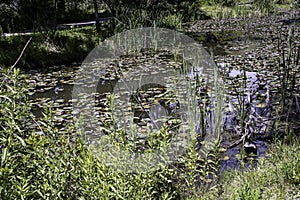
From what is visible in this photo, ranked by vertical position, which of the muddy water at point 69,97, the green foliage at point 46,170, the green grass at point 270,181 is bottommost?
the green grass at point 270,181

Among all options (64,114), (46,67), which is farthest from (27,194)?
(46,67)

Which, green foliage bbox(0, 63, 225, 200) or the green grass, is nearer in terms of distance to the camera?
green foliage bbox(0, 63, 225, 200)

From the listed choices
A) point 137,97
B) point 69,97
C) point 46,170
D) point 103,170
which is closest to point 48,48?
point 69,97

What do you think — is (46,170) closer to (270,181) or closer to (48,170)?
(48,170)

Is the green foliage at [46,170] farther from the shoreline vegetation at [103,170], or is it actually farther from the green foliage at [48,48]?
the green foliage at [48,48]

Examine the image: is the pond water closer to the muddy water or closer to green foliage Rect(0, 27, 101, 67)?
the muddy water

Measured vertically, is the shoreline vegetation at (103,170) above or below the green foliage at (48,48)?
below

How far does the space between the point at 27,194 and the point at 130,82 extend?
150 inches

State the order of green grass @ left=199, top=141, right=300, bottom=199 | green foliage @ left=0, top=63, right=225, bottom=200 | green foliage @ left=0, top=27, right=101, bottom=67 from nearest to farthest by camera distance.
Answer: green foliage @ left=0, top=63, right=225, bottom=200, green grass @ left=199, top=141, right=300, bottom=199, green foliage @ left=0, top=27, right=101, bottom=67

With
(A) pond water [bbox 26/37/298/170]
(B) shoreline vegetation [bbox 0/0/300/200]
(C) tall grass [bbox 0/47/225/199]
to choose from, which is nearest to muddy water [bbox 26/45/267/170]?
(A) pond water [bbox 26/37/298/170]

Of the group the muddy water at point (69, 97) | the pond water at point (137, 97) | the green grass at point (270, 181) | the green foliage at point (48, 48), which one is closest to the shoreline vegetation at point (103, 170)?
the green grass at point (270, 181)

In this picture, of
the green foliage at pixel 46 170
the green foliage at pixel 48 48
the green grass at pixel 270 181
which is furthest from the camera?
the green foliage at pixel 48 48

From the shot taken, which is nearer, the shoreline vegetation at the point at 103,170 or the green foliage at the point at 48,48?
the shoreline vegetation at the point at 103,170

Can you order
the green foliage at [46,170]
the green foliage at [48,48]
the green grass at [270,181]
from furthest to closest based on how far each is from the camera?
the green foliage at [48,48]
the green grass at [270,181]
the green foliage at [46,170]
